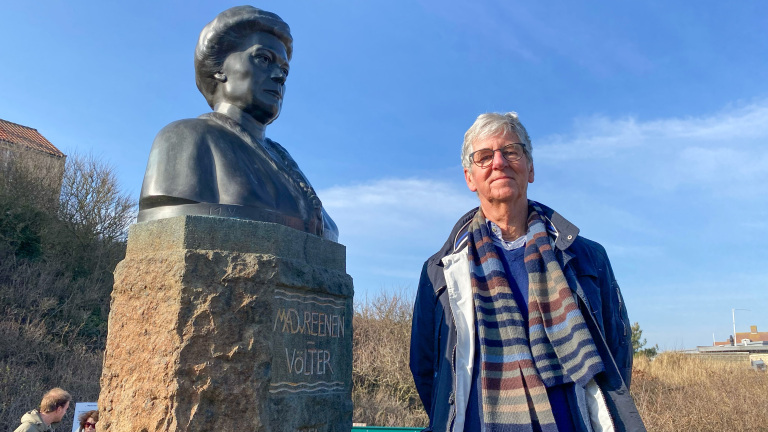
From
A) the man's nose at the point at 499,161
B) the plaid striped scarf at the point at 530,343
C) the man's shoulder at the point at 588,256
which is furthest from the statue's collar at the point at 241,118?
the man's shoulder at the point at 588,256

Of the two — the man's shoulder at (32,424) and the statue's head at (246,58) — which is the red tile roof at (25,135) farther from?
the statue's head at (246,58)

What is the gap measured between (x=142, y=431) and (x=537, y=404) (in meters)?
1.54

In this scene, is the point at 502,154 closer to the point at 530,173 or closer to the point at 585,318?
the point at 530,173

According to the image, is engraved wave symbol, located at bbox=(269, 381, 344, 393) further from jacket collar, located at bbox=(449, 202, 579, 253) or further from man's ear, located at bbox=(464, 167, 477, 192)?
man's ear, located at bbox=(464, 167, 477, 192)

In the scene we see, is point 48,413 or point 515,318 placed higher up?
point 515,318

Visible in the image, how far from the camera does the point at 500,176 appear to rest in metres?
2.24

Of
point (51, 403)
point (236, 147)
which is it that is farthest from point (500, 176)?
point (51, 403)

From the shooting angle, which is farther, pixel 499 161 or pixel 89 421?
pixel 89 421

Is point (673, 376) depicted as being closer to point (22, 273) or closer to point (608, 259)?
point (608, 259)

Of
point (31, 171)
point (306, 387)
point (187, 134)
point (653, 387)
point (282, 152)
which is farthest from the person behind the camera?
point (31, 171)

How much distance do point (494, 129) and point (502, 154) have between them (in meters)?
0.11

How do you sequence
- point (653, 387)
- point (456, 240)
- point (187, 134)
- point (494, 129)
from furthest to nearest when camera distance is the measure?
point (653, 387)
point (187, 134)
point (456, 240)
point (494, 129)

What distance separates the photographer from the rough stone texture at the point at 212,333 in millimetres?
2369

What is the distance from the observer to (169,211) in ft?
9.16
